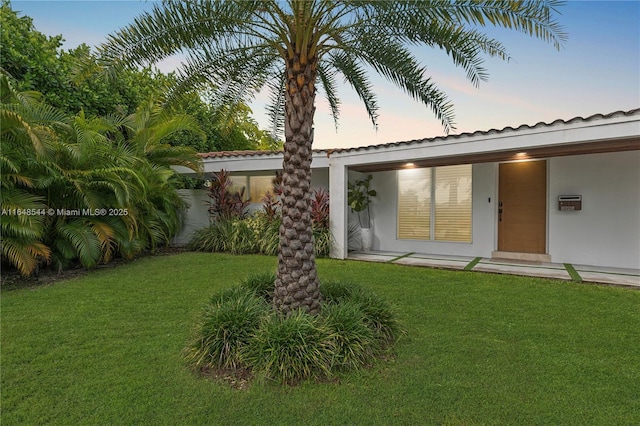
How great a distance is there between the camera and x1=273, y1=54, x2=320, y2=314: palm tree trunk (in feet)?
12.7

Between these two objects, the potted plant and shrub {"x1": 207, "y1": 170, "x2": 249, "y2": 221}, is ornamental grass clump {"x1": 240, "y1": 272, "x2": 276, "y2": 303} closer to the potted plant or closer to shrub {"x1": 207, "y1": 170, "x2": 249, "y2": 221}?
the potted plant

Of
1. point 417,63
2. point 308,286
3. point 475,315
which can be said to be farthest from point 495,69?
point 308,286

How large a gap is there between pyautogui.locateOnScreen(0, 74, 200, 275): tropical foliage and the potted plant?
5559mm

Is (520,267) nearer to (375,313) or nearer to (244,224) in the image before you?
(375,313)

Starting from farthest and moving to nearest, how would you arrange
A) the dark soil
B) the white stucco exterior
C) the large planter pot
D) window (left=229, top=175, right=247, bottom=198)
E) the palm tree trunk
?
window (left=229, top=175, right=247, bottom=198) → the large planter pot → the dark soil → the white stucco exterior → the palm tree trunk

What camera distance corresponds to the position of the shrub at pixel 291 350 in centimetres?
321

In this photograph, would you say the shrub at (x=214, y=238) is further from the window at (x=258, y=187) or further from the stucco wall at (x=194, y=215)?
the window at (x=258, y=187)

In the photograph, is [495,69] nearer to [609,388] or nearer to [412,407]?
[609,388]

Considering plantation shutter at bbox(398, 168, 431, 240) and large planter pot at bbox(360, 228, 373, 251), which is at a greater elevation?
plantation shutter at bbox(398, 168, 431, 240)

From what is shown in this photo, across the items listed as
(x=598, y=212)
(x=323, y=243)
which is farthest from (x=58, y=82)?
(x=598, y=212)

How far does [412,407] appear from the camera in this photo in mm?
2820

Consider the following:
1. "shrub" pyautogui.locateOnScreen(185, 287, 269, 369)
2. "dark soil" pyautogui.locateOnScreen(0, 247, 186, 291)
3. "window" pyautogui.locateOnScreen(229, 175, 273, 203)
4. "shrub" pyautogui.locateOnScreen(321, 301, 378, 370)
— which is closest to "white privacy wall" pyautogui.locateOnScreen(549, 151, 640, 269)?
"shrub" pyautogui.locateOnScreen(321, 301, 378, 370)

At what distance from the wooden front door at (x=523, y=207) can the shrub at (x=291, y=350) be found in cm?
768

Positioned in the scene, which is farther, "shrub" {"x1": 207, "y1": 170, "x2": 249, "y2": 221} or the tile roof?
"shrub" {"x1": 207, "y1": 170, "x2": 249, "y2": 221}
